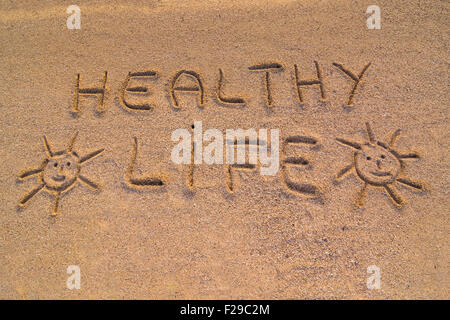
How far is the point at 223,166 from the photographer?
2.30 meters

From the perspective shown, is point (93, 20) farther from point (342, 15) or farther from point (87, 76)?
point (342, 15)

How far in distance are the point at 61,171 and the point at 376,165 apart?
281cm

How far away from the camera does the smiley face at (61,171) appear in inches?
91.5

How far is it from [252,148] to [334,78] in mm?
1076

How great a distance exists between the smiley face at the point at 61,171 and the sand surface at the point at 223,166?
8 cm

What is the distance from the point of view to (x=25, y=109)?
2.61 metres

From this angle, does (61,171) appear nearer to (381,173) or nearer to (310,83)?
(310,83)

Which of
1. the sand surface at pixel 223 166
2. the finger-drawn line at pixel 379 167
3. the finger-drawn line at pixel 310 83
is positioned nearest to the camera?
the sand surface at pixel 223 166

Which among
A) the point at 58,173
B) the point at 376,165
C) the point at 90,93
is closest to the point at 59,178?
the point at 58,173

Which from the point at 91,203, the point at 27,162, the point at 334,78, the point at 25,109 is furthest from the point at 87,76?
the point at 334,78

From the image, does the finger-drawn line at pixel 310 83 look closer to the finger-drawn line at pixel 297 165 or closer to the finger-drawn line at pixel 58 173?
the finger-drawn line at pixel 297 165

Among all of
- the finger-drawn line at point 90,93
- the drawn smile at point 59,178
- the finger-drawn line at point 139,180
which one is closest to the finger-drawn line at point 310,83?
the finger-drawn line at point 139,180

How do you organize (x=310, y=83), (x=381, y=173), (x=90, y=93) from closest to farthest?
(x=381, y=173)
(x=310, y=83)
(x=90, y=93)

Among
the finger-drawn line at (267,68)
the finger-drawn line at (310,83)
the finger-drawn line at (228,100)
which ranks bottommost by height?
the finger-drawn line at (228,100)
